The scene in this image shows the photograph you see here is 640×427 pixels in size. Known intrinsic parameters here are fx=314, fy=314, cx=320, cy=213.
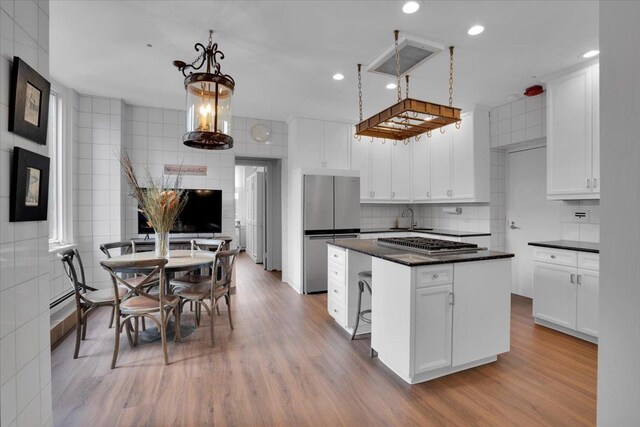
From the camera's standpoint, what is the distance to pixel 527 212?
4.23 meters

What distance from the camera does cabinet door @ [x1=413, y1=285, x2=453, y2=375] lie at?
210 centimetres

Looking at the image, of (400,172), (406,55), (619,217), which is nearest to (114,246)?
(406,55)

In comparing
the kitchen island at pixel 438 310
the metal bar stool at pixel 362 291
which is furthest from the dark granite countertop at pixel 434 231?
the metal bar stool at pixel 362 291

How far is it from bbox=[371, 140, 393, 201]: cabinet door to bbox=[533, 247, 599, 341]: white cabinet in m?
2.35

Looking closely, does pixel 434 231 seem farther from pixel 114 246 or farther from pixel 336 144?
pixel 114 246

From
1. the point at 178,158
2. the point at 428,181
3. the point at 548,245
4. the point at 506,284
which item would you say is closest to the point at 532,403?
Result: the point at 506,284

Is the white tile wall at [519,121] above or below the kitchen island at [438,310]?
above

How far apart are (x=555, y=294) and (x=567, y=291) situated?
0.12 m

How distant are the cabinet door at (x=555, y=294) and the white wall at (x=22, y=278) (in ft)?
13.1

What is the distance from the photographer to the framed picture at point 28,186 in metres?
1.38

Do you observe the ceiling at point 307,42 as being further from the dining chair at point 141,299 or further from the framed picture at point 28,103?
the dining chair at point 141,299

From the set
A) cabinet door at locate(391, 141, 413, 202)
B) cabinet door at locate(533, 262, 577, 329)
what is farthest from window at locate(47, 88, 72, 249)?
cabinet door at locate(533, 262, 577, 329)

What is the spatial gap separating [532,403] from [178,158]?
469cm

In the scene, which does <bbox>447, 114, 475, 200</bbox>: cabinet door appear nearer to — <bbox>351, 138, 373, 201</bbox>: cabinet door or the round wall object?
<bbox>351, 138, 373, 201</bbox>: cabinet door
